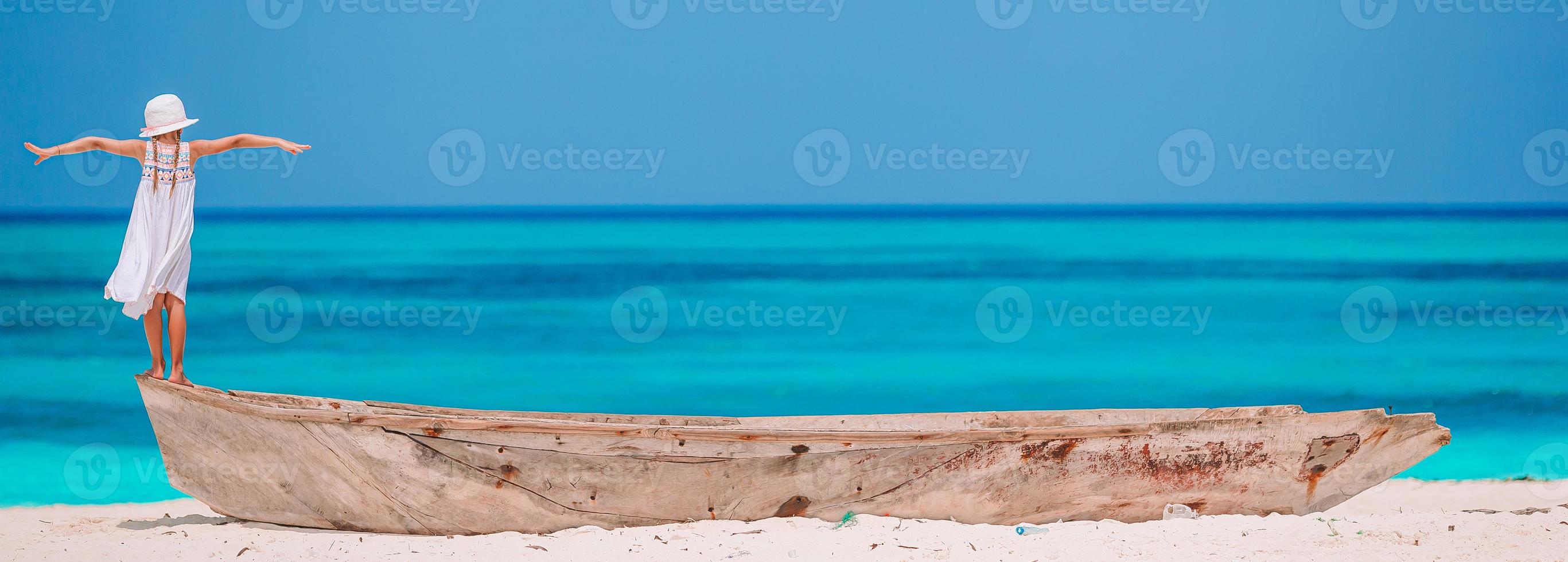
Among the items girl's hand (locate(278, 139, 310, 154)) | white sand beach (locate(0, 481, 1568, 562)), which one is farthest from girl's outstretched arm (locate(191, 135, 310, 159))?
white sand beach (locate(0, 481, 1568, 562))

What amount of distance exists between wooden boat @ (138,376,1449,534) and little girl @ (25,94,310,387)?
1.08ft

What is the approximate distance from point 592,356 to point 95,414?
176 inches

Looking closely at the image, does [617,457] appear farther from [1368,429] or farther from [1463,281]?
[1463,281]

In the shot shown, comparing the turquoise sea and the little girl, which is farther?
the turquoise sea

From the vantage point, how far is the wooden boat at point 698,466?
177 inches

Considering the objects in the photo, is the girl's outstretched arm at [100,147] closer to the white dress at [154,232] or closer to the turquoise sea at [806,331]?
the white dress at [154,232]

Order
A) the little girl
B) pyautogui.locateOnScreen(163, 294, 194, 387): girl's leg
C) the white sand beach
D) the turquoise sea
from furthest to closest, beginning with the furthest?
the turquoise sea < pyautogui.locateOnScreen(163, 294, 194, 387): girl's leg < the little girl < the white sand beach

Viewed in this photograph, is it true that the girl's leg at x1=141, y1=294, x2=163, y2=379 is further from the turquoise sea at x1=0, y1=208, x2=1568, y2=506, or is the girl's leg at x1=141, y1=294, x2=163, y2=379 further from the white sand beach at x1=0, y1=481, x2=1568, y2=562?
the turquoise sea at x1=0, y1=208, x2=1568, y2=506

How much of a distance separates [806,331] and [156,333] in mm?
8805

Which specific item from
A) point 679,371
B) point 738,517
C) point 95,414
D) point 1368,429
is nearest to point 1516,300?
point 679,371

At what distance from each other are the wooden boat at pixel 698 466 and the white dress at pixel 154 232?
Answer: 38cm

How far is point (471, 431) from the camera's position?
4492mm

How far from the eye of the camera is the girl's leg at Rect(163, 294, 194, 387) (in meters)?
4.87

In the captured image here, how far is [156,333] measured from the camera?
4.86 meters
